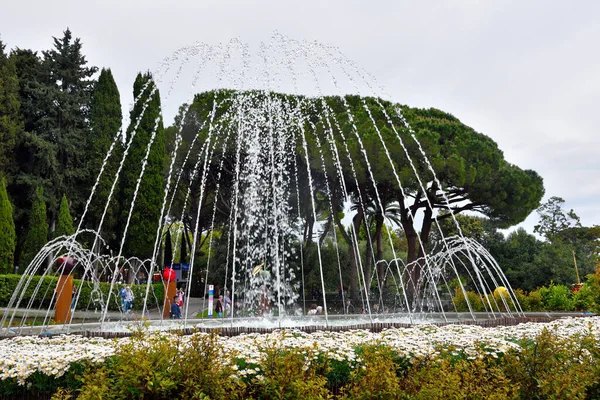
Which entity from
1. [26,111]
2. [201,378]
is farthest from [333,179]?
[201,378]

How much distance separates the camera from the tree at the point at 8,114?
25453 mm

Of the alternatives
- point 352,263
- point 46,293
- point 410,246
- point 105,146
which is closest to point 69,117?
point 105,146

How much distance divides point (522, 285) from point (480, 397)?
28.0 m

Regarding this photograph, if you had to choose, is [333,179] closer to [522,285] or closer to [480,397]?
[522,285]

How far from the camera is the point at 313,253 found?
29000 millimetres

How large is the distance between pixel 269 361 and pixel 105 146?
28.6 m

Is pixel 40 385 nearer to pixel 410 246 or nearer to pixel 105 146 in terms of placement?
pixel 410 246

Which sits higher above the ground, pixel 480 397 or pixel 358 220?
pixel 358 220

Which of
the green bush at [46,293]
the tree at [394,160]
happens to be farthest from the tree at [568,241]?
the green bush at [46,293]

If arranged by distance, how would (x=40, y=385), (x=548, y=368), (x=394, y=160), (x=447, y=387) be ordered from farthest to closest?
(x=394, y=160) → (x=40, y=385) → (x=548, y=368) → (x=447, y=387)

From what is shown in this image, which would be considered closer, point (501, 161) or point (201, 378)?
point (201, 378)

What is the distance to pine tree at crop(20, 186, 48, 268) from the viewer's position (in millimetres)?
24422

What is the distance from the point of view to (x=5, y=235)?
22578 mm

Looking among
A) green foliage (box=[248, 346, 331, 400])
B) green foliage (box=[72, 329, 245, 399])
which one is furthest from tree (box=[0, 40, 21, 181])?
green foliage (box=[248, 346, 331, 400])
